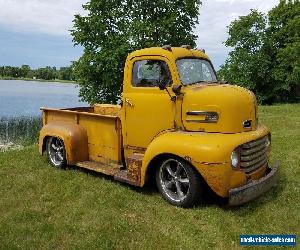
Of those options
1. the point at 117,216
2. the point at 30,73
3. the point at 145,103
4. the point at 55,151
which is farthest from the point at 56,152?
the point at 30,73

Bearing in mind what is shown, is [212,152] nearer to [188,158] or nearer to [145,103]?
[188,158]

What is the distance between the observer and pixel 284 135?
45.2ft

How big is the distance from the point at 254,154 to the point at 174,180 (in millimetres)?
1435

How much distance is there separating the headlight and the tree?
23.6 m

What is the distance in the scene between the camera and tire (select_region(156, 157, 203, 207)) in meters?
6.46

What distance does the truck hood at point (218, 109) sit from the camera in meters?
6.48

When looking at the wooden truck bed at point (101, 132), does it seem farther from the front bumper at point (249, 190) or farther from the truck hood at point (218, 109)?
the front bumper at point (249, 190)

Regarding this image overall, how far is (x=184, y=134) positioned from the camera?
6.67 m

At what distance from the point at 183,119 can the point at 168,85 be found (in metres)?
0.68

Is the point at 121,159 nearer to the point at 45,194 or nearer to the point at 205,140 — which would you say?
the point at 45,194

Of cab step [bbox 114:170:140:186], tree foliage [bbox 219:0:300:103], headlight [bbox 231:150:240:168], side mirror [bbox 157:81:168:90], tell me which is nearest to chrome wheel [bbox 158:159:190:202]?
cab step [bbox 114:170:140:186]

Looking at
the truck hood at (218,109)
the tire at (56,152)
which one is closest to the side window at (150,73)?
the truck hood at (218,109)

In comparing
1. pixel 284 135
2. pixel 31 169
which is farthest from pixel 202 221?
pixel 284 135

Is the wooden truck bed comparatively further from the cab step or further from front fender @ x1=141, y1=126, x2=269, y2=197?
front fender @ x1=141, y1=126, x2=269, y2=197
